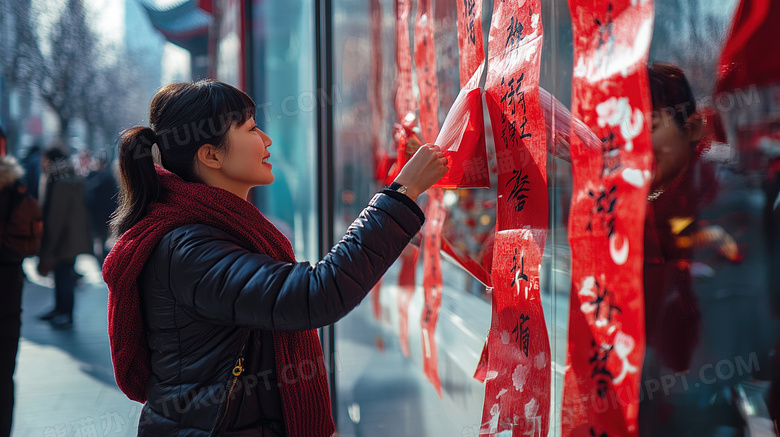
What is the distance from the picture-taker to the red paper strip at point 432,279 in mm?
1877

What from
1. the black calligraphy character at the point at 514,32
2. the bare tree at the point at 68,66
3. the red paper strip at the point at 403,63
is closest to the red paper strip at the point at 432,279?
the red paper strip at the point at 403,63

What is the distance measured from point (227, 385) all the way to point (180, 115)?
55 cm

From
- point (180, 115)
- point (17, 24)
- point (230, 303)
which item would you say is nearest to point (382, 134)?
point (180, 115)

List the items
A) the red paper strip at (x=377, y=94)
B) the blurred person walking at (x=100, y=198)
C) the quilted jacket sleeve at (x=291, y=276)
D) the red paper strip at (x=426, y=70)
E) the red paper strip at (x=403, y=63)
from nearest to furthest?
the quilted jacket sleeve at (x=291, y=276), the red paper strip at (x=426, y=70), the red paper strip at (x=403, y=63), the red paper strip at (x=377, y=94), the blurred person walking at (x=100, y=198)

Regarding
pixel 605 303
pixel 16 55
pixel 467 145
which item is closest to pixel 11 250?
pixel 16 55

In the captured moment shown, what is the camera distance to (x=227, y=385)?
3.68 ft

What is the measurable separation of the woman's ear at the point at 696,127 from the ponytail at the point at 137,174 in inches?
39.1

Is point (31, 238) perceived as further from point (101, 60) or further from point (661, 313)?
point (661, 313)

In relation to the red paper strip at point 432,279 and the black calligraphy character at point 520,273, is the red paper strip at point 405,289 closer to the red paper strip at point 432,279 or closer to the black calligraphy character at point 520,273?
the red paper strip at point 432,279

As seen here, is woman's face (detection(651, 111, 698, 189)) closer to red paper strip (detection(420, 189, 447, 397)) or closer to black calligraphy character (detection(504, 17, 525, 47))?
black calligraphy character (detection(504, 17, 525, 47))

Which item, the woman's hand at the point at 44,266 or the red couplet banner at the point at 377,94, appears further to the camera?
the woman's hand at the point at 44,266

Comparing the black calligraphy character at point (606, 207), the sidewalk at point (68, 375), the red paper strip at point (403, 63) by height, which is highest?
the red paper strip at point (403, 63)

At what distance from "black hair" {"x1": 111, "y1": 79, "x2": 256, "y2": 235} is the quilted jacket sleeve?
0.21 meters

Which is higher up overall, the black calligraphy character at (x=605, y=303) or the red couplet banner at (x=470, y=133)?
the red couplet banner at (x=470, y=133)
